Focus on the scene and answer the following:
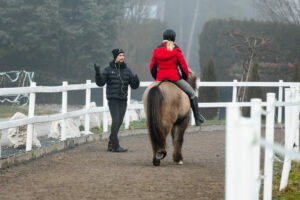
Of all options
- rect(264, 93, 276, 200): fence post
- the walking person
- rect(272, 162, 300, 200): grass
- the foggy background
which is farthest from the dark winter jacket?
the foggy background

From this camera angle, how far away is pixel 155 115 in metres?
9.66

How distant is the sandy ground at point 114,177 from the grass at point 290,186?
2.10 feet

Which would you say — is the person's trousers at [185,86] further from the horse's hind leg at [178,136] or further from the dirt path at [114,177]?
the dirt path at [114,177]

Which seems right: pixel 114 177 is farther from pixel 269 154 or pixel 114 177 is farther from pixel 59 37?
pixel 59 37

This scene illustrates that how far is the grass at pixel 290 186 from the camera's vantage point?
7536mm

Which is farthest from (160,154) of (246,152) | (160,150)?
(246,152)

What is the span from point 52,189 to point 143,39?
137 feet

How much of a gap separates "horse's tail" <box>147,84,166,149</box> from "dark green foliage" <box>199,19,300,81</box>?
17.9 m

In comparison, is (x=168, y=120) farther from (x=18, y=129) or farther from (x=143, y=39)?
(x=143, y=39)

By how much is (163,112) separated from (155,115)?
210 millimetres

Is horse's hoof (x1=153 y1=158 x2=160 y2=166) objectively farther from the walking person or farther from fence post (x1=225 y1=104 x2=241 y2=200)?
fence post (x1=225 y1=104 x2=241 y2=200)

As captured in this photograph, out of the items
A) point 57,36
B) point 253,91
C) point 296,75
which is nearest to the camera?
point 253,91

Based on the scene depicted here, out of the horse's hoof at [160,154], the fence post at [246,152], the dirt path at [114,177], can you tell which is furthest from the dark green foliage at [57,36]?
the fence post at [246,152]

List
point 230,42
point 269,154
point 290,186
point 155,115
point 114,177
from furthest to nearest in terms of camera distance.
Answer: point 230,42 → point 155,115 → point 114,177 → point 290,186 → point 269,154
